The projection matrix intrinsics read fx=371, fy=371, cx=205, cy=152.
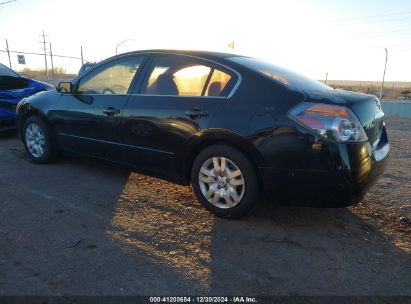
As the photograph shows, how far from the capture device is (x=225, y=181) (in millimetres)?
3475

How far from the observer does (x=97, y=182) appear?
14.9 feet

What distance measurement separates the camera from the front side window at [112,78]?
4.29 meters

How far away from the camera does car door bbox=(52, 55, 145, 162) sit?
4.26 meters

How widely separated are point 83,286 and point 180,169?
5.33 feet

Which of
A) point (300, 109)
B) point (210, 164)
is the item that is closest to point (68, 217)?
point (210, 164)

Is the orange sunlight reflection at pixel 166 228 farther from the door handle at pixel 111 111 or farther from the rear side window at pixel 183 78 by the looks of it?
the rear side window at pixel 183 78

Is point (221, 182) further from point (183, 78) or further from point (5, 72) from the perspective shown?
point (5, 72)

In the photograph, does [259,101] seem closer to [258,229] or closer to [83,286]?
[258,229]

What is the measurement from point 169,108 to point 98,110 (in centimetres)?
113

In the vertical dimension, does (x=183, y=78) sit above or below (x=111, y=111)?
above

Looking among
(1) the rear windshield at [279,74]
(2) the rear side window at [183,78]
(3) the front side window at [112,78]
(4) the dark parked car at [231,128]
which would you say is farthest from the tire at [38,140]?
(1) the rear windshield at [279,74]

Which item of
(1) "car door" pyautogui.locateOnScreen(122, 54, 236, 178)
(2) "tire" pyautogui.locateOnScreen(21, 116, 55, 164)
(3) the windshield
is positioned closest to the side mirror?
(2) "tire" pyautogui.locateOnScreen(21, 116, 55, 164)

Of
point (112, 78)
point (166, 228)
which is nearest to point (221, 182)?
point (166, 228)

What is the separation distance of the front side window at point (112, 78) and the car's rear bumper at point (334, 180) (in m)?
2.02
